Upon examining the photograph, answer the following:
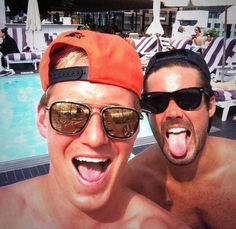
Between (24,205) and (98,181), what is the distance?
1.76 feet

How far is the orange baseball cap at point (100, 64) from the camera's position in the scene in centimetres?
140

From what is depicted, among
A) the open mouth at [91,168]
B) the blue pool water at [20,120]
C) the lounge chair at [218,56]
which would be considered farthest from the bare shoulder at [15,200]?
the lounge chair at [218,56]

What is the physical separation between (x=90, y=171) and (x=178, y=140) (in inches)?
38.0

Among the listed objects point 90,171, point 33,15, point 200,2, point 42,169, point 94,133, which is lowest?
point 42,169

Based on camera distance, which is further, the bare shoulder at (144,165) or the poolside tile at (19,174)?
the poolside tile at (19,174)

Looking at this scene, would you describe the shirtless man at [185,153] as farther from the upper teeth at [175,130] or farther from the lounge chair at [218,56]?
the lounge chair at [218,56]

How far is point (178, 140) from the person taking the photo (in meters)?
2.25

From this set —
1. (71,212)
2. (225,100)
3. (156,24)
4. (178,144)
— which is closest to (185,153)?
(178,144)

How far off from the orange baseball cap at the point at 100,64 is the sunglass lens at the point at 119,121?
112 millimetres

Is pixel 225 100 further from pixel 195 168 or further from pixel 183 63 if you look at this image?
pixel 183 63

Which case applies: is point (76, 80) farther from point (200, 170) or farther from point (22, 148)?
point (22, 148)

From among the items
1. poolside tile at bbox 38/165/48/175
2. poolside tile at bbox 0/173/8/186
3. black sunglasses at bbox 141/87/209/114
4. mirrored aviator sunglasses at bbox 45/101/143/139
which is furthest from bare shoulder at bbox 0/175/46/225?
poolside tile at bbox 38/165/48/175

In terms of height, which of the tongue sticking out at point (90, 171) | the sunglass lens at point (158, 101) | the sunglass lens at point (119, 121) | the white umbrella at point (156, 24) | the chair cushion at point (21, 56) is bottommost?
the chair cushion at point (21, 56)

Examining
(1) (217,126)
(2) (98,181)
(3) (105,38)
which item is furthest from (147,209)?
(1) (217,126)
